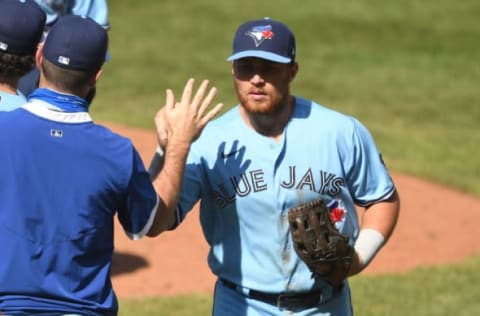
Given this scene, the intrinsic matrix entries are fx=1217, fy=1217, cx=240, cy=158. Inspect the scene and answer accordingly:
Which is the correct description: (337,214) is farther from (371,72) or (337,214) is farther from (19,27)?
(371,72)

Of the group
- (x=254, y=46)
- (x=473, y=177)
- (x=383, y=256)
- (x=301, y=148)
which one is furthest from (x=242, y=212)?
(x=473, y=177)

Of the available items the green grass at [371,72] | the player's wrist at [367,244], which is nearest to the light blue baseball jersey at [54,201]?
the player's wrist at [367,244]

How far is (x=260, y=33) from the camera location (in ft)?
18.2

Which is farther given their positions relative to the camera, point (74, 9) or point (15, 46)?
point (74, 9)

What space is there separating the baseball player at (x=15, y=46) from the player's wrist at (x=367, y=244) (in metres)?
1.67

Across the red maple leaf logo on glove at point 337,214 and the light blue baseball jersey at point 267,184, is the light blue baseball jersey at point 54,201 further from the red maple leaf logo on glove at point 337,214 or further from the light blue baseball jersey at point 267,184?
the red maple leaf logo on glove at point 337,214

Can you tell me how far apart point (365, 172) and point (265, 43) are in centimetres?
78

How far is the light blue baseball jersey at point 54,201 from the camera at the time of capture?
4668 millimetres

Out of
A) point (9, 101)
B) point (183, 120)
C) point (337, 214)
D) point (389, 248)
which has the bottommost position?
point (389, 248)

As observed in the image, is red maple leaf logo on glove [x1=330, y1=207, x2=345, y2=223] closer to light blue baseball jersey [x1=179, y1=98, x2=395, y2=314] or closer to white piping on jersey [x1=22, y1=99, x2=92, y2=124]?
light blue baseball jersey [x1=179, y1=98, x2=395, y2=314]

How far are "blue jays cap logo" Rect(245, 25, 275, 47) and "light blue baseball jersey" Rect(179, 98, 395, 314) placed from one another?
40 centimetres

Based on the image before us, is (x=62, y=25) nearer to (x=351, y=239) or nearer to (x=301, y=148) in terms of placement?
(x=301, y=148)

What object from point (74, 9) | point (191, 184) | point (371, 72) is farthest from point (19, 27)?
point (371, 72)

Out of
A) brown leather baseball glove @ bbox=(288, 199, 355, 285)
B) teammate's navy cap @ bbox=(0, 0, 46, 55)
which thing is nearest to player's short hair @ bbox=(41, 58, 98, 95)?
teammate's navy cap @ bbox=(0, 0, 46, 55)
